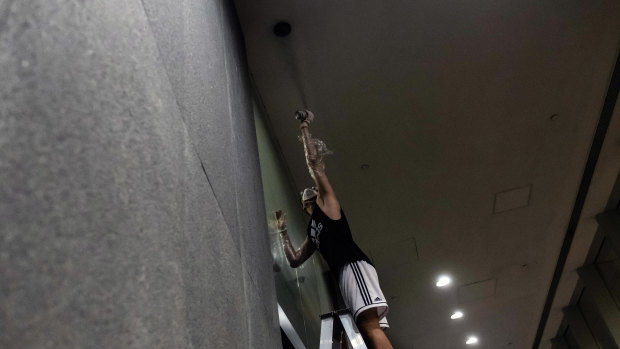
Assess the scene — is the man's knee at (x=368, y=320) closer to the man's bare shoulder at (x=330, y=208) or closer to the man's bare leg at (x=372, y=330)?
the man's bare leg at (x=372, y=330)

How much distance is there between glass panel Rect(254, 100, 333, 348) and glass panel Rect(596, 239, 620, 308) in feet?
13.3

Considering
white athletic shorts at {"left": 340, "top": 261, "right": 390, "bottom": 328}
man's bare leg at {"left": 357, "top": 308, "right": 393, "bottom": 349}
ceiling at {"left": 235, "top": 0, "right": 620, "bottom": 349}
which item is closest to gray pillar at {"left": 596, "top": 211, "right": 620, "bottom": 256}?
ceiling at {"left": 235, "top": 0, "right": 620, "bottom": 349}

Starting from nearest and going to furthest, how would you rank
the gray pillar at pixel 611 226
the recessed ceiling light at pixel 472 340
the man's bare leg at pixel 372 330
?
the man's bare leg at pixel 372 330 < the gray pillar at pixel 611 226 < the recessed ceiling light at pixel 472 340

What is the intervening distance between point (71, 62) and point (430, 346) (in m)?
8.40

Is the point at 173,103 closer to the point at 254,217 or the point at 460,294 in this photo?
the point at 254,217

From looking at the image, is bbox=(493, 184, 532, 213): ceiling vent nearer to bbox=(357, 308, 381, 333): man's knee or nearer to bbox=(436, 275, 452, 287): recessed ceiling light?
bbox=(436, 275, 452, 287): recessed ceiling light

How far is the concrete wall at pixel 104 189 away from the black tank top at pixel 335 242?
4.49ft

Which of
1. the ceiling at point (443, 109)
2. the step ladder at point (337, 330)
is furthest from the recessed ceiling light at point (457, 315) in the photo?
the step ladder at point (337, 330)

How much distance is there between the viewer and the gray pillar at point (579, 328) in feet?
22.4

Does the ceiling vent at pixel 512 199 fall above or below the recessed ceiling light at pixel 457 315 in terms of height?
above

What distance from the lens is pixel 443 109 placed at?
361 cm

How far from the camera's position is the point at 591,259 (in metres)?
6.29

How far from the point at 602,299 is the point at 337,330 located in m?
5.71

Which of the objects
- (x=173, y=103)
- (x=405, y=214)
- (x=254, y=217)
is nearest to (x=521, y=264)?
(x=405, y=214)
